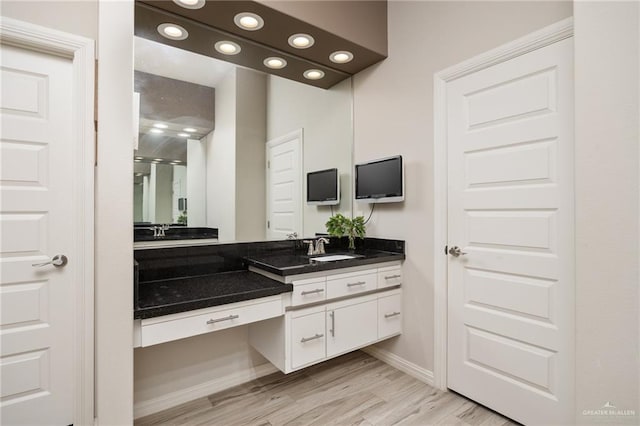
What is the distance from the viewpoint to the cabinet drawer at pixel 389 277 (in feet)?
7.67

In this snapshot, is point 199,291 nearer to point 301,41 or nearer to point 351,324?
point 351,324

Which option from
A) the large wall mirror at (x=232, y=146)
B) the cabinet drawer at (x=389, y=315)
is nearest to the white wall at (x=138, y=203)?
the large wall mirror at (x=232, y=146)

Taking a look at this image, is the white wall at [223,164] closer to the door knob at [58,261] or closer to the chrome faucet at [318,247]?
the chrome faucet at [318,247]

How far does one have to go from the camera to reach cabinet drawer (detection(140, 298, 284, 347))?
58.6 inches

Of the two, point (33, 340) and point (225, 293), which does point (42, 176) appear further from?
point (225, 293)

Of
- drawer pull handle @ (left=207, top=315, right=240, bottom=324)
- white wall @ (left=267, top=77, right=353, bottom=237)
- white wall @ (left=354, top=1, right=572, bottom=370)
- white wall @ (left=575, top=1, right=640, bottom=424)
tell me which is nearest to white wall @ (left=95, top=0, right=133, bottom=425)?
drawer pull handle @ (left=207, top=315, right=240, bottom=324)

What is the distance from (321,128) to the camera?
2.88 meters

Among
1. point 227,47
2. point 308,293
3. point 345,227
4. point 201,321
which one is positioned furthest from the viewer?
point 345,227

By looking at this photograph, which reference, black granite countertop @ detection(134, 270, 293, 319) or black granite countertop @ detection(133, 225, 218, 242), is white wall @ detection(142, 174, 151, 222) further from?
black granite countertop @ detection(134, 270, 293, 319)

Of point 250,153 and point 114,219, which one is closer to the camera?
point 114,219

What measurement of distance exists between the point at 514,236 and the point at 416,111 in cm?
111

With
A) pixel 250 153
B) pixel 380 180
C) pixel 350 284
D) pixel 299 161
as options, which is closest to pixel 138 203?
pixel 250 153

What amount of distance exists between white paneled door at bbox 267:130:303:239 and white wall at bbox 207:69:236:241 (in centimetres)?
33

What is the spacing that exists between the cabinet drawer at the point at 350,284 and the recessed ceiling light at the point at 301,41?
1.71m
